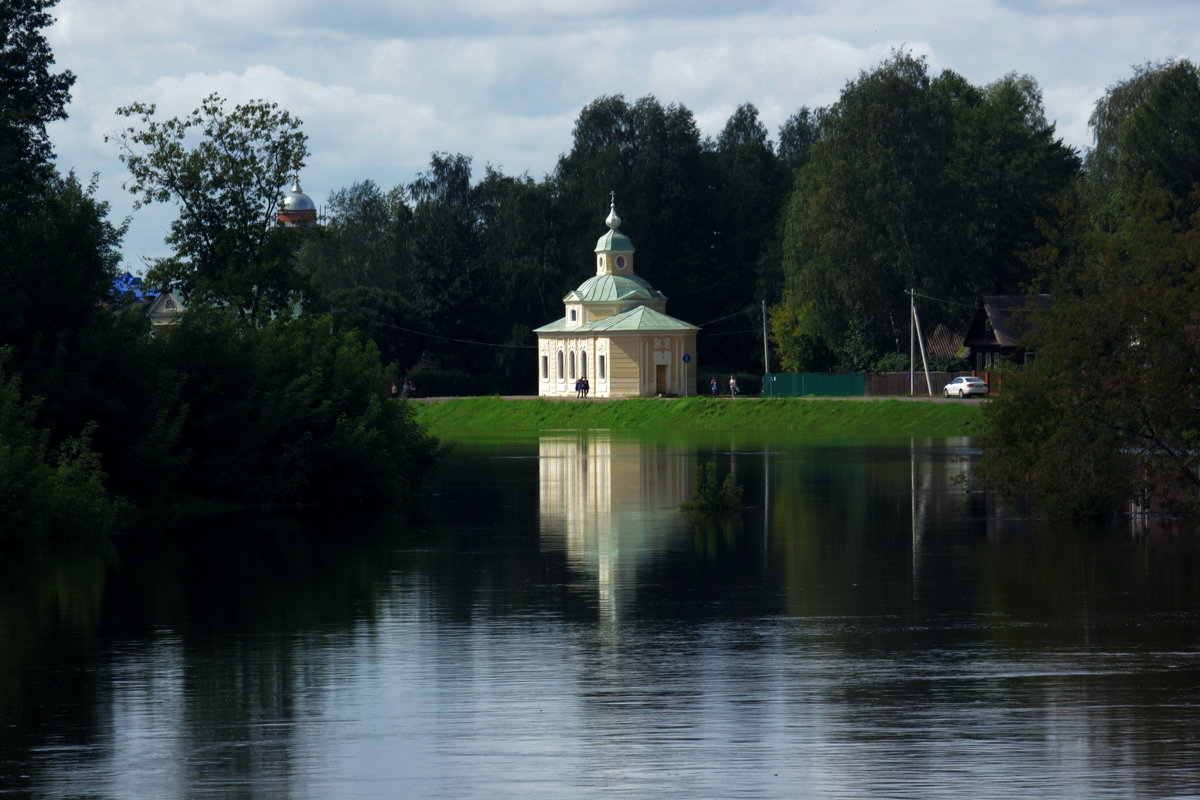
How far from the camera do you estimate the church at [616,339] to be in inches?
3829

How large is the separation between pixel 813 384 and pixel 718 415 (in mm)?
11869

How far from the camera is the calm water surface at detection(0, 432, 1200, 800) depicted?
1041 centimetres

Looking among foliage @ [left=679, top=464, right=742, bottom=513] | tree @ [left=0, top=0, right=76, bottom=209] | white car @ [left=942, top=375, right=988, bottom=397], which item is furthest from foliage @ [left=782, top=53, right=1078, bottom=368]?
foliage @ [left=679, top=464, right=742, bottom=513]

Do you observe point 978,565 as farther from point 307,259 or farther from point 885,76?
point 307,259

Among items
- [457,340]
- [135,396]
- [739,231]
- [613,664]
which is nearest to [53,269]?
[135,396]

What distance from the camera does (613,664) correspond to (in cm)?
1459

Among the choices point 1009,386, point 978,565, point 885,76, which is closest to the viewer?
point 978,565

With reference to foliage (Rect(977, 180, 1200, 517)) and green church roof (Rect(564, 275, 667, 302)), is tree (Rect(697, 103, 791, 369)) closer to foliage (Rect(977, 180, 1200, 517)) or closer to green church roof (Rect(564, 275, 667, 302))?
green church roof (Rect(564, 275, 667, 302))

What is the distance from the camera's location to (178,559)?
2433cm

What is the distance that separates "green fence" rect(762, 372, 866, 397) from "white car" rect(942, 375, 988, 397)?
7.75 m

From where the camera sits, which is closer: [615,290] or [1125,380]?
[1125,380]

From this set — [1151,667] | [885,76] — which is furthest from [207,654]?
[885,76]

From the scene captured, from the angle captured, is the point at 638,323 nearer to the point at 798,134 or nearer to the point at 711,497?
the point at 798,134

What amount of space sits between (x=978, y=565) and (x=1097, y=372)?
623 centimetres
